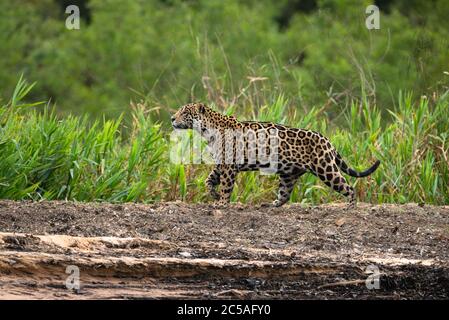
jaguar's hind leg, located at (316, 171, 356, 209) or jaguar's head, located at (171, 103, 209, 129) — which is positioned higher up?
jaguar's head, located at (171, 103, 209, 129)

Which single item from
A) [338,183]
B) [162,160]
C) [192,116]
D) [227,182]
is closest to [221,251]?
[227,182]

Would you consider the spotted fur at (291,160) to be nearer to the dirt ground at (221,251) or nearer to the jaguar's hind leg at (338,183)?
the jaguar's hind leg at (338,183)

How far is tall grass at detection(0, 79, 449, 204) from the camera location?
1240cm

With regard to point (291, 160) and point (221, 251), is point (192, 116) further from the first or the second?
point (221, 251)

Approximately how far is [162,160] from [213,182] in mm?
1178

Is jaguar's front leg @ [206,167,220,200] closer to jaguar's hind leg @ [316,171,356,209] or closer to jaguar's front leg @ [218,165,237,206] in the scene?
jaguar's front leg @ [218,165,237,206]

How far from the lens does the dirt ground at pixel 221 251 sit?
8383mm

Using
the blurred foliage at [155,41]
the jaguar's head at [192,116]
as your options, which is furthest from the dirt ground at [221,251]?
the blurred foliage at [155,41]

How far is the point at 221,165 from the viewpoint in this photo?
40.3 feet

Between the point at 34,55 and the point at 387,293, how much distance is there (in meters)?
22.9

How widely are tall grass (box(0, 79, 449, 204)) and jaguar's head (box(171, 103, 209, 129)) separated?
591mm

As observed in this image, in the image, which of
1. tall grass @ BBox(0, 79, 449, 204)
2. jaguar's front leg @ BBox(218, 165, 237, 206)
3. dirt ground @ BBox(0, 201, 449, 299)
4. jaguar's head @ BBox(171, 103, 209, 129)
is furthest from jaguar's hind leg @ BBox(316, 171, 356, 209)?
jaguar's head @ BBox(171, 103, 209, 129)

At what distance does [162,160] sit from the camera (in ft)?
43.9
